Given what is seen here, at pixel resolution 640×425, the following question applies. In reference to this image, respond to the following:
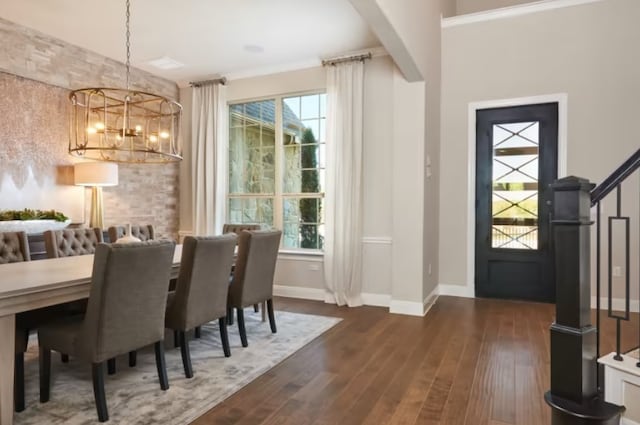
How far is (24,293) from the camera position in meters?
2.15

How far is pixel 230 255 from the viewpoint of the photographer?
312cm

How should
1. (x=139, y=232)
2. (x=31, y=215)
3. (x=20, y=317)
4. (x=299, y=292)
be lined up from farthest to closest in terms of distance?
(x=299, y=292), (x=139, y=232), (x=31, y=215), (x=20, y=317)

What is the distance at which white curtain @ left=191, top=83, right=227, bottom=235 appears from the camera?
5824mm

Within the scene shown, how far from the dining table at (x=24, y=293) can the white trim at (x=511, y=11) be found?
497 cm

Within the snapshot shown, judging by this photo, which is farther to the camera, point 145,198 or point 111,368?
point 145,198

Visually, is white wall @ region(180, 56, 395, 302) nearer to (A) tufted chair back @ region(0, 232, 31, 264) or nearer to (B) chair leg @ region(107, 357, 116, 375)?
(B) chair leg @ region(107, 357, 116, 375)

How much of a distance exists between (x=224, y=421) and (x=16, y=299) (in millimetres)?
1266

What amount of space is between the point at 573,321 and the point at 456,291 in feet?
11.3

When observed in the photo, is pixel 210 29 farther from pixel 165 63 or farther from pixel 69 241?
pixel 69 241

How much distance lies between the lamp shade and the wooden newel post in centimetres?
447

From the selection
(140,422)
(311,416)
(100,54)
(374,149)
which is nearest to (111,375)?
(140,422)

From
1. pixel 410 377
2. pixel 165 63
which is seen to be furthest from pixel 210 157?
pixel 410 377

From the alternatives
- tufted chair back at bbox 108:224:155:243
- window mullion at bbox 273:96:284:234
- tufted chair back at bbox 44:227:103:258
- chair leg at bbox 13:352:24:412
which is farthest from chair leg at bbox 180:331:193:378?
window mullion at bbox 273:96:284:234

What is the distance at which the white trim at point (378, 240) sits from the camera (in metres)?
4.87
